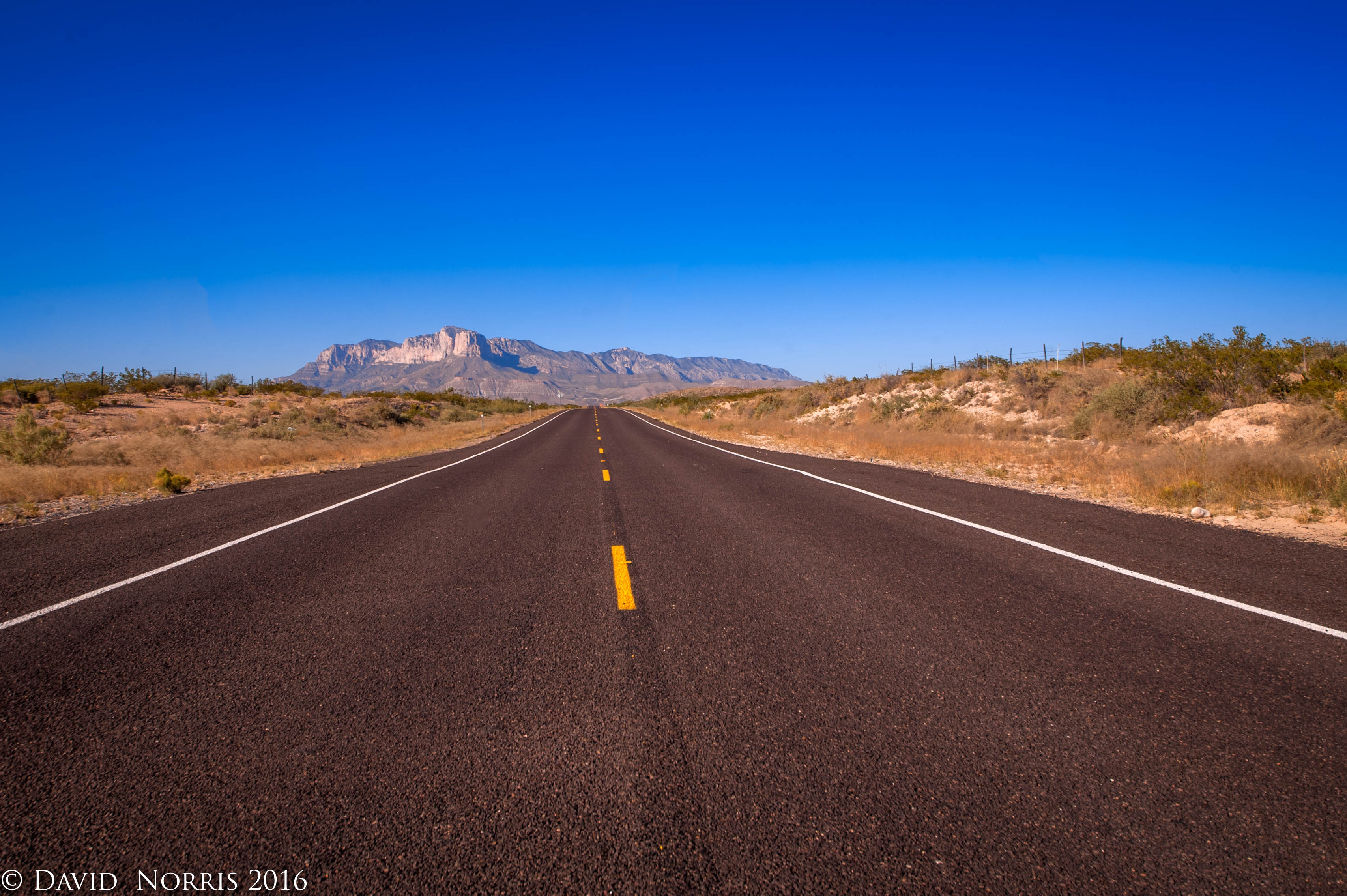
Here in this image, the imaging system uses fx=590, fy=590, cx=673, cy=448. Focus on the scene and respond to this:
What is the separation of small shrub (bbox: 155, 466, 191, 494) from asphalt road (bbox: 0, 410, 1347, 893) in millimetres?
5617

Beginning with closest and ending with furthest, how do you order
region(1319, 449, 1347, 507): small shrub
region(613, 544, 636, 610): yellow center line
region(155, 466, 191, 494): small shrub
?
region(613, 544, 636, 610): yellow center line → region(1319, 449, 1347, 507): small shrub → region(155, 466, 191, 494): small shrub

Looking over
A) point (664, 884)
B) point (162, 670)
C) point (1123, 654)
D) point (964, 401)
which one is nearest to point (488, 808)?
point (664, 884)

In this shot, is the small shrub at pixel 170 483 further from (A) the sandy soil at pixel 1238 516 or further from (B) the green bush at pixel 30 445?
(A) the sandy soil at pixel 1238 516

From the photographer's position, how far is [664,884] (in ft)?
6.72

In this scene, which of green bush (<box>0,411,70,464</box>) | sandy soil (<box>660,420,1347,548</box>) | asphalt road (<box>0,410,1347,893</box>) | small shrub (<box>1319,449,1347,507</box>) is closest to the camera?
asphalt road (<box>0,410,1347,893</box>)

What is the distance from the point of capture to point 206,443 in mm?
20203

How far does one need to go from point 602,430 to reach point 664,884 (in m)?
34.6

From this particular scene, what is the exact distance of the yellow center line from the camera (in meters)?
4.84

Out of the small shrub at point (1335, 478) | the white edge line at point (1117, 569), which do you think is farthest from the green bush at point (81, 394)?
the small shrub at point (1335, 478)

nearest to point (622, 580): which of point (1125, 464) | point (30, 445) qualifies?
point (1125, 464)

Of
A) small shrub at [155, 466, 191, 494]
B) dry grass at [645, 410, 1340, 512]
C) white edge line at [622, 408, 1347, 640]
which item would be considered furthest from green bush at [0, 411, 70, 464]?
dry grass at [645, 410, 1340, 512]

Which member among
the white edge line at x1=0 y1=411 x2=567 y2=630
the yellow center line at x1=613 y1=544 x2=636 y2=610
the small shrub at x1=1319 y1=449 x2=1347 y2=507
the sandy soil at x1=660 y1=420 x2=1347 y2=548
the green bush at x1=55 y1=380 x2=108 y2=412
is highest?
the green bush at x1=55 y1=380 x2=108 y2=412

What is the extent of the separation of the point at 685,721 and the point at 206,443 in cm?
2353

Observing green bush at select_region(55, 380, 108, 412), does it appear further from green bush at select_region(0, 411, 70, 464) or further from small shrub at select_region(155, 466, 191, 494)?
small shrub at select_region(155, 466, 191, 494)
